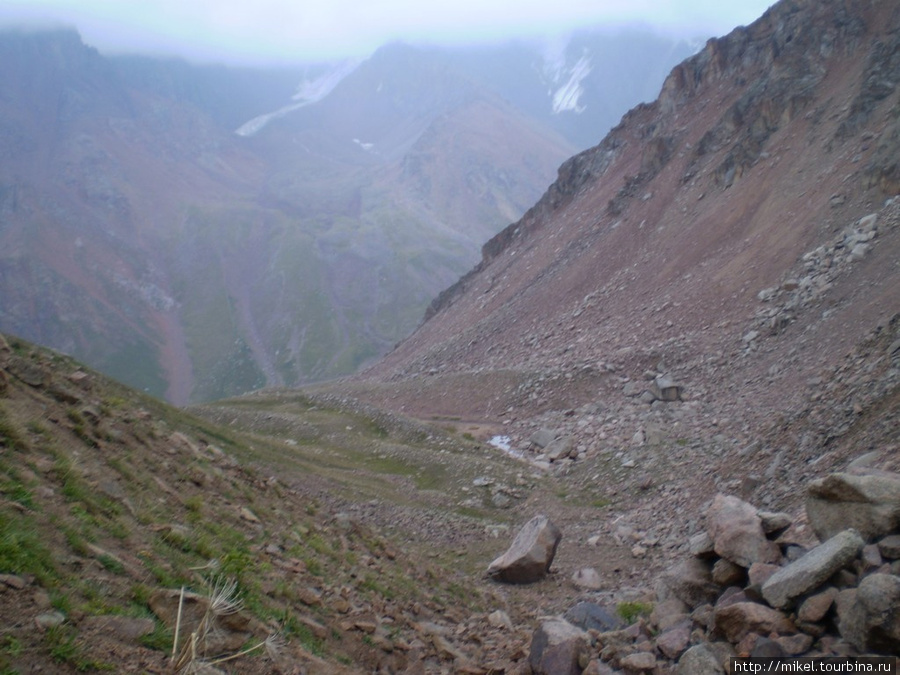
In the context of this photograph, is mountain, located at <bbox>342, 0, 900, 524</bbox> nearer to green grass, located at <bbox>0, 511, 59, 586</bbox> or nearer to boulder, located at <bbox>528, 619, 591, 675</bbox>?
boulder, located at <bbox>528, 619, 591, 675</bbox>

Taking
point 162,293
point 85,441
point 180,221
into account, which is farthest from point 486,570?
point 180,221

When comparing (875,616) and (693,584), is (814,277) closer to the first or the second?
(693,584)

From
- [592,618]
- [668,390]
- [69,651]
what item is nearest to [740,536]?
[592,618]

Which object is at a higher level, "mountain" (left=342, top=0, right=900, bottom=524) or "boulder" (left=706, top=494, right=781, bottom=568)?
"mountain" (left=342, top=0, right=900, bottom=524)

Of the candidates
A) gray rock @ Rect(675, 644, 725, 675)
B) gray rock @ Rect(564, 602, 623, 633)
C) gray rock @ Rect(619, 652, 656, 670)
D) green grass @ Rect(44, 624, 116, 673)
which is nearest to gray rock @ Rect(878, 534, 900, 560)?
gray rock @ Rect(675, 644, 725, 675)

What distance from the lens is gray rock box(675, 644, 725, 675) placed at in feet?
25.8

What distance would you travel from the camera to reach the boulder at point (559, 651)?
8.96m

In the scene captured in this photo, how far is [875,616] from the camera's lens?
7016mm

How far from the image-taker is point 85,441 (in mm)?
10867

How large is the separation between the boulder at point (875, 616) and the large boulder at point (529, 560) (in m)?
8.98

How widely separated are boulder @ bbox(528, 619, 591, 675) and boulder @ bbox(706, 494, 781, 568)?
7.60ft

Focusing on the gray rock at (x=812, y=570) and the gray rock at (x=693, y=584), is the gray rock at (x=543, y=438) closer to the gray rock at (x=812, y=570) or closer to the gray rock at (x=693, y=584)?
the gray rock at (x=693, y=584)

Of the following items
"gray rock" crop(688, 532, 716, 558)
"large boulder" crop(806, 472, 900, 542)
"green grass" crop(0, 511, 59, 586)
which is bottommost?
"gray rock" crop(688, 532, 716, 558)

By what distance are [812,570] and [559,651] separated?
3263 millimetres
